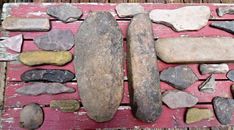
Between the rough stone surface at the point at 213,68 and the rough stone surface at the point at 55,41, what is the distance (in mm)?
493

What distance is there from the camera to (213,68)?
1.43m

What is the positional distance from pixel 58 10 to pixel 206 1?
702 millimetres

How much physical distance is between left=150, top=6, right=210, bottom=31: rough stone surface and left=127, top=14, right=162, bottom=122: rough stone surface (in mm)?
107

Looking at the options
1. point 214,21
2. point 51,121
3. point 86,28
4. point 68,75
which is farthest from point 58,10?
point 214,21

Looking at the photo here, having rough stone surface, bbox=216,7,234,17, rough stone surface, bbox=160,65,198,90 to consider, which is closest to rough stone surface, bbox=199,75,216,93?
rough stone surface, bbox=160,65,198,90

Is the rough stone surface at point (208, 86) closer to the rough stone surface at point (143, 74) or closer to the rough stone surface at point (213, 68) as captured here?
the rough stone surface at point (213, 68)

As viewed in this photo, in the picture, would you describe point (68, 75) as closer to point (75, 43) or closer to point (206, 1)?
point (75, 43)

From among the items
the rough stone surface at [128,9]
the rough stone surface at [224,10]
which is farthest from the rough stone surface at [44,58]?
the rough stone surface at [224,10]

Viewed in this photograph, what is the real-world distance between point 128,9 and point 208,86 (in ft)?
1.38

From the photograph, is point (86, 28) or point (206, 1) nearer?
point (86, 28)

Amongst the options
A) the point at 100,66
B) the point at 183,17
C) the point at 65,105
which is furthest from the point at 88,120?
the point at 183,17

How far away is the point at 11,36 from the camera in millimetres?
1398

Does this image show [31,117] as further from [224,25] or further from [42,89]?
[224,25]

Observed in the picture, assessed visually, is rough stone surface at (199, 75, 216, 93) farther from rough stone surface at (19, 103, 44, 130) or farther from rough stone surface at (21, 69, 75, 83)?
rough stone surface at (19, 103, 44, 130)
